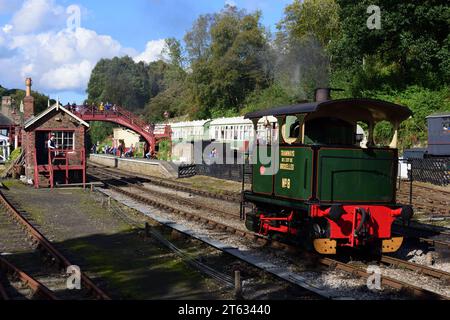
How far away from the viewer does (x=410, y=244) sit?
12984mm

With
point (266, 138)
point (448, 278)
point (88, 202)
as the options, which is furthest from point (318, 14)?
point (448, 278)

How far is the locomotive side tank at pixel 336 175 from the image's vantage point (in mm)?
10839

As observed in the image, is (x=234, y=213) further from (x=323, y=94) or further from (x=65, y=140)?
(x=65, y=140)

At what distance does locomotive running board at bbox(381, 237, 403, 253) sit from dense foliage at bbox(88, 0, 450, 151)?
315 inches

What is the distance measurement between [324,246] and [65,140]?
65.8ft

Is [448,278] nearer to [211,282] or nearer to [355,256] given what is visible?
[355,256]

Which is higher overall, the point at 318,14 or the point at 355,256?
the point at 318,14

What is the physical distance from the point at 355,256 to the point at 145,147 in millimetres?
44030

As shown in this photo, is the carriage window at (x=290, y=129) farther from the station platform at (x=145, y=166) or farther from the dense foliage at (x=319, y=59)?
the station platform at (x=145, y=166)

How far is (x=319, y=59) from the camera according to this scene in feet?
146

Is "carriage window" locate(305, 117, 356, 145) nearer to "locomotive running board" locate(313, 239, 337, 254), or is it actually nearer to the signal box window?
"locomotive running board" locate(313, 239, 337, 254)

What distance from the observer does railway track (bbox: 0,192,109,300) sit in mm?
9055

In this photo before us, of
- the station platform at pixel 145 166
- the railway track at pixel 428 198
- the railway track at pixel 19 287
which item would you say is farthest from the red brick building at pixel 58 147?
the railway track at pixel 19 287

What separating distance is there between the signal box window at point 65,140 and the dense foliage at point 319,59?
13793 mm
